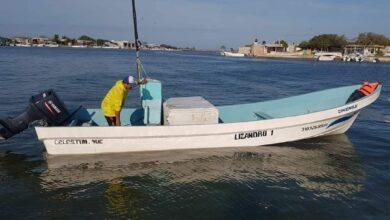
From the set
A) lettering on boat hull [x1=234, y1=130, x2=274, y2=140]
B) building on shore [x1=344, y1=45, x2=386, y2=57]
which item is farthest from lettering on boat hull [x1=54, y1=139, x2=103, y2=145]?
building on shore [x1=344, y1=45, x2=386, y2=57]

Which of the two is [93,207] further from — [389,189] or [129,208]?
[389,189]

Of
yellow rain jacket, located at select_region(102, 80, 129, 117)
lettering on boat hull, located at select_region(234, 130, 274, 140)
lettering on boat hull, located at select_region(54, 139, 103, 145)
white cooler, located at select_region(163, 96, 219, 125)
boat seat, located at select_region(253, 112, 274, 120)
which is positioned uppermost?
yellow rain jacket, located at select_region(102, 80, 129, 117)

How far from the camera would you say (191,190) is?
9.32m

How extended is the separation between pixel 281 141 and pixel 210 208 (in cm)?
510

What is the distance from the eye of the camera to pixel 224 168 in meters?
10.8

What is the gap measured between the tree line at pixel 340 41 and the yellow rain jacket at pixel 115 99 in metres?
157

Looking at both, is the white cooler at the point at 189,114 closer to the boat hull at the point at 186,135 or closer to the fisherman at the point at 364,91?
the boat hull at the point at 186,135

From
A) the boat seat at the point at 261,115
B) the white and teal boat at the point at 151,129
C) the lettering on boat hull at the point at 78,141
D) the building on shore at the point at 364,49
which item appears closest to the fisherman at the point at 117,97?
the white and teal boat at the point at 151,129

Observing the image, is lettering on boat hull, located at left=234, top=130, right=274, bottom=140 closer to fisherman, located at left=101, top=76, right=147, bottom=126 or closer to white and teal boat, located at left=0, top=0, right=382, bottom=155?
white and teal boat, located at left=0, top=0, right=382, bottom=155

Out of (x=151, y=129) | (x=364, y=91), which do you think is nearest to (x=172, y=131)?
(x=151, y=129)

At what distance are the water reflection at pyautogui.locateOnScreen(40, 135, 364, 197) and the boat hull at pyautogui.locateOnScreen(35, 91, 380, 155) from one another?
0.26m

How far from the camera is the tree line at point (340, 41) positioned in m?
155

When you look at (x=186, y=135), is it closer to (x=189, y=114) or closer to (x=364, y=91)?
(x=189, y=114)

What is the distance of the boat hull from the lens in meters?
10.8
